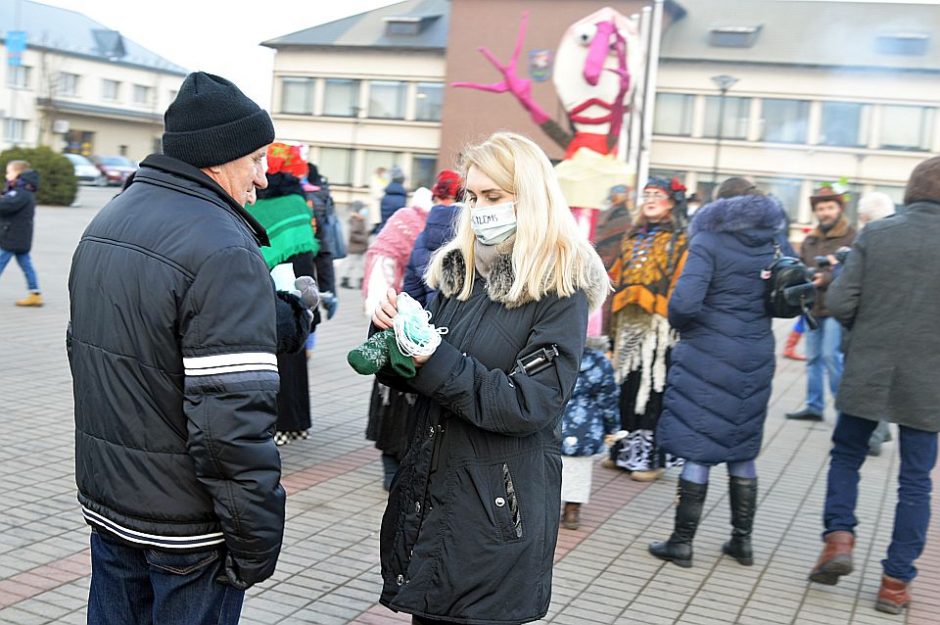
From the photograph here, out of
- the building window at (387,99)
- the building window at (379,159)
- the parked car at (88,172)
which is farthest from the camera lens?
the building window at (379,159)

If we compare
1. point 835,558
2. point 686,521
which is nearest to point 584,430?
point 686,521

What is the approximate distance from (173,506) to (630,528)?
408 centimetres

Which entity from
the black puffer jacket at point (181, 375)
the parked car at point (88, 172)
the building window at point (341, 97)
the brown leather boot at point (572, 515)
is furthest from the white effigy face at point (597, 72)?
the building window at point (341, 97)

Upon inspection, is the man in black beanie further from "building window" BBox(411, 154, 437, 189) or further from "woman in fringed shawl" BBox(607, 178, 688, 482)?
"building window" BBox(411, 154, 437, 189)

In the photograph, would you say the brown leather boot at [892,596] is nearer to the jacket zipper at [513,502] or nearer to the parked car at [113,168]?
the jacket zipper at [513,502]

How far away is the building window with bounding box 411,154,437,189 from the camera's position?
5631 centimetres

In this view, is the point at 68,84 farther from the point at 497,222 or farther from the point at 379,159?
the point at 497,222

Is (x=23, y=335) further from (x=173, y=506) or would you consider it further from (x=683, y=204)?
(x=173, y=506)

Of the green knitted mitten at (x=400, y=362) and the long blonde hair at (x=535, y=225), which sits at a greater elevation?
the long blonde hair at (x=535, y=225)

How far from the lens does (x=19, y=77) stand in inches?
2488

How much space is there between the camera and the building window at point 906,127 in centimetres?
4641

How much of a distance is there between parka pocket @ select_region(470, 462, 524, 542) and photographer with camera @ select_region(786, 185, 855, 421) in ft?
20.7

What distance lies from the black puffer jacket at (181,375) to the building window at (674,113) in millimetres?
50347

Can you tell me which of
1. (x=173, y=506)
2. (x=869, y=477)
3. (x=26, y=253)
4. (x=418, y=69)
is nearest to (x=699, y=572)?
(x=869, y=477)
